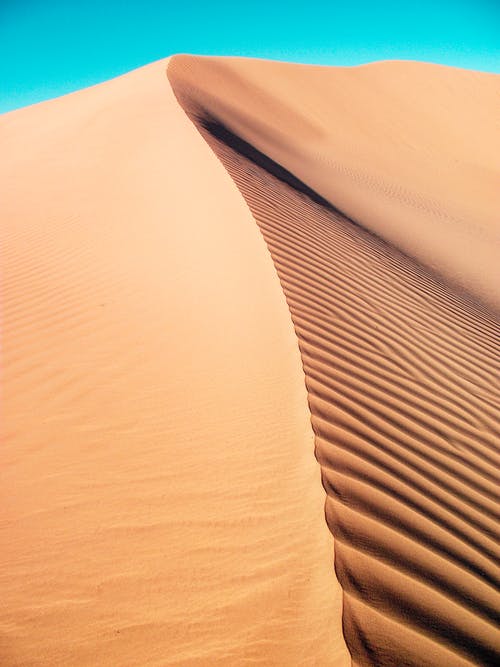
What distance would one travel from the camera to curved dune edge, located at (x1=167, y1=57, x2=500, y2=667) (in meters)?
1.90

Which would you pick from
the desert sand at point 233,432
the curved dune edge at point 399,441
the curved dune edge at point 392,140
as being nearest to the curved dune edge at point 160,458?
the desert sand at point 233,432

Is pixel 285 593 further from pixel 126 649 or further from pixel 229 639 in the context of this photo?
pixel 126 649

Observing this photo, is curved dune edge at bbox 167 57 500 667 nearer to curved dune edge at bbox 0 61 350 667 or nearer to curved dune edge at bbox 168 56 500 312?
curved dune edge at bbox 0 61 350 667

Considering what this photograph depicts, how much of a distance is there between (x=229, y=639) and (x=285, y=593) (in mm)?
280

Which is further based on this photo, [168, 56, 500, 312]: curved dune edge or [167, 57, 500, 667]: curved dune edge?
[168, 56, 500, 312]: curved dune edge

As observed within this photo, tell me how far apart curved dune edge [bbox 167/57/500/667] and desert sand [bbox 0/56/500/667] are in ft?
0.04

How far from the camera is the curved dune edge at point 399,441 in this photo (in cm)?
190

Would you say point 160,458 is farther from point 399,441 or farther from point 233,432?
point 399,441

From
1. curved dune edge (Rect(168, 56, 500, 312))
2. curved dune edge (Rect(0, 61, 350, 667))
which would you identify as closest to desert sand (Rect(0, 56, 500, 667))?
curved dune edge (Rect(0, 61, 350, 667))

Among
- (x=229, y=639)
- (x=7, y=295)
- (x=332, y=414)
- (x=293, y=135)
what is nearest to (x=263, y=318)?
(x=332, y=414)

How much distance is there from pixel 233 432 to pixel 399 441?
1006mm

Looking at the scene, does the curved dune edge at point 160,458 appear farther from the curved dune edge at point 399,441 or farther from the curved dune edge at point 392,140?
the curved dune edge at point 392,140

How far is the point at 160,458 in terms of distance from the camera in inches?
104

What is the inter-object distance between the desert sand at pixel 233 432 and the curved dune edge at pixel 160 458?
11 millimetres
